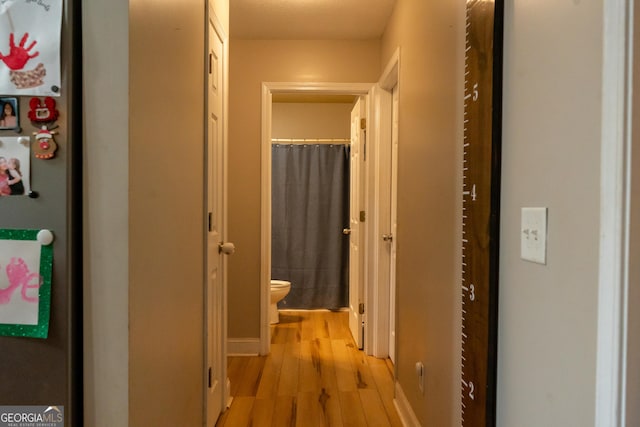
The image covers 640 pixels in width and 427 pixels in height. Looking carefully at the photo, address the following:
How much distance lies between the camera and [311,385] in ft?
8.99

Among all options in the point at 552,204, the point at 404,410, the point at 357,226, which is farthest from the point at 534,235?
the point at 357,226

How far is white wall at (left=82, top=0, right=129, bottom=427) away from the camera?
42.6 inches

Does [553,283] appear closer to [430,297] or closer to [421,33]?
[430,297]

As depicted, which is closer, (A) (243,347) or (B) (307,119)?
(A) (243,347)

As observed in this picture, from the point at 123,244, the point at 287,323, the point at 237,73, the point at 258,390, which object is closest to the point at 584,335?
the point at 123,244

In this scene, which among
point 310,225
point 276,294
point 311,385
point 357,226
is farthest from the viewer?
point 310,225

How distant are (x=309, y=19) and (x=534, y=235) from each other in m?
2.63

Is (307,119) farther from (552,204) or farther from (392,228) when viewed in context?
(552,204)

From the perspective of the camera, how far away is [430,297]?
72.5 inches

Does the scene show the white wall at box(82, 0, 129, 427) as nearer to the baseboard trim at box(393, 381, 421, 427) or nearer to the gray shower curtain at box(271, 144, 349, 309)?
the baseboard trim at box(393, 381, 421, 427)

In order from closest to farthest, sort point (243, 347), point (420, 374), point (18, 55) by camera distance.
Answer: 1. point (18, 55)
2. point (420, 374)
3. point (243, 347)

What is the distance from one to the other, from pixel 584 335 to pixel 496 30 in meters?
0.82

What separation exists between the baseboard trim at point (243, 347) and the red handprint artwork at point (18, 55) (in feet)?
8.87

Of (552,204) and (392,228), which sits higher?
(552,204)
